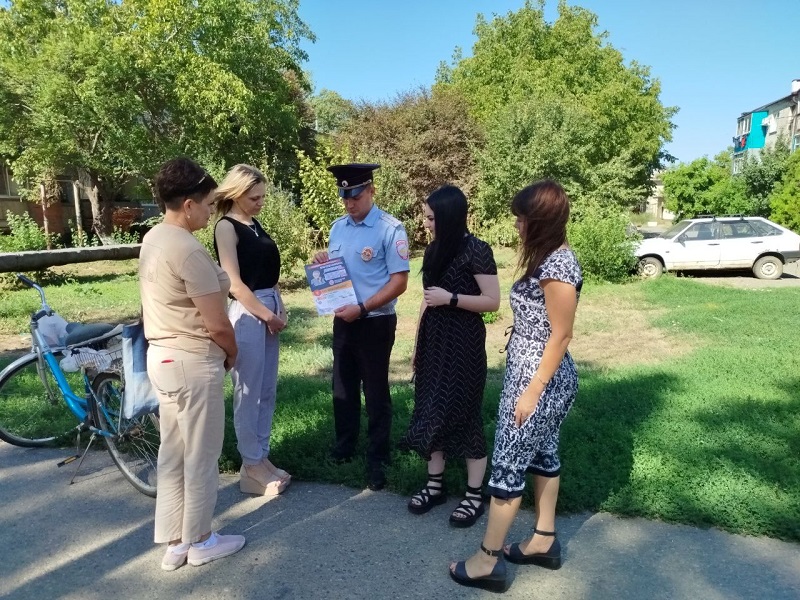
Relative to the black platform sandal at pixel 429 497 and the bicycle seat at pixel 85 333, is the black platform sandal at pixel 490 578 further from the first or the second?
the bicycle seat at pixel 85 333

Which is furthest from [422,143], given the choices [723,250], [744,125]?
[744,125]

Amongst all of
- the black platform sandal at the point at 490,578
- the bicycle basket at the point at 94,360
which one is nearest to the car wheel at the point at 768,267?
the black platform sandal at the point at 490,578

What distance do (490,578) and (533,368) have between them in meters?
0.95

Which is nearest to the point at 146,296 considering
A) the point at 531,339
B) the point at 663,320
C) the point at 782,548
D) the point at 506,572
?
the point at 531,339

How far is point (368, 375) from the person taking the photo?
3746 mm

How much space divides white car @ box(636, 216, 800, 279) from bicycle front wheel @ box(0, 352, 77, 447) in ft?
43.1

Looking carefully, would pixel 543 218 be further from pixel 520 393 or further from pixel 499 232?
pixel 499 232

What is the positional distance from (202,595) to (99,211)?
21.6m

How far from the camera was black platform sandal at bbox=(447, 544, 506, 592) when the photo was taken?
8.89 ft

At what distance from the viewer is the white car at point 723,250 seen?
48.5 ft

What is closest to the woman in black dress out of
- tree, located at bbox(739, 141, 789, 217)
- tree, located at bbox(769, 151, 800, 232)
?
tree, located at bbox(769, 151, 800, 232)

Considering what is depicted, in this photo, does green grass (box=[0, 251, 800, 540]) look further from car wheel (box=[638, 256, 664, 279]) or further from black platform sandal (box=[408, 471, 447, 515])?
car wheel (box=[638, 256, 664, 279])

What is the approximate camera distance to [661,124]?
3297cm

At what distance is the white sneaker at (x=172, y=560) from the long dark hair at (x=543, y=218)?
6.94 feet
